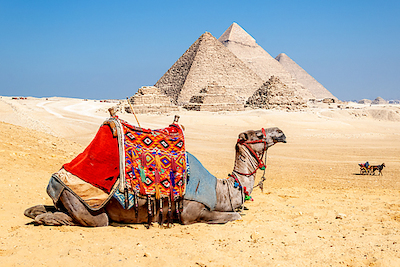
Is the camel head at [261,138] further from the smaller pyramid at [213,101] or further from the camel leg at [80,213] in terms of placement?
the smaller pyramid at [213,101]

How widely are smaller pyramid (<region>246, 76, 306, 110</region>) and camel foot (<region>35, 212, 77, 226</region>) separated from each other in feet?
159

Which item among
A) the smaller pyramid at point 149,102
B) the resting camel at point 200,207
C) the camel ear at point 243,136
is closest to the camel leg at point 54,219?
the resting camel at point 200,207

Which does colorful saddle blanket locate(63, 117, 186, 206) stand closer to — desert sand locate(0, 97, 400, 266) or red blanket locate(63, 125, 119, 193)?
red blanket locate(63, 125, 119, 193)

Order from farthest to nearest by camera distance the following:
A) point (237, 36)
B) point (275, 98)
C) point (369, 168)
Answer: point (237, 36)
point (275, 98)
point (369, 168)

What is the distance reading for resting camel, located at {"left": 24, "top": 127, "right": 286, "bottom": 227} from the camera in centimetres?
411

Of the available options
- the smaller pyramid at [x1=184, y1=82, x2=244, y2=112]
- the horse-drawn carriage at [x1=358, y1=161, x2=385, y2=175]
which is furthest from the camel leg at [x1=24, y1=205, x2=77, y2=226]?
the smaller pyramid at [x1=184, y1=82, x2=244, y2=112]

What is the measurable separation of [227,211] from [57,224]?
2056 mm

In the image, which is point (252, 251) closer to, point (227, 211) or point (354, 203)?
point (227, 211)

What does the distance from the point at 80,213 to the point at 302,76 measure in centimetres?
17640

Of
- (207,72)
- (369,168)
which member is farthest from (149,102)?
(207,72)

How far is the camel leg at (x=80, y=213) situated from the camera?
4047 mm

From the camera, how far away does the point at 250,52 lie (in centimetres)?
14800

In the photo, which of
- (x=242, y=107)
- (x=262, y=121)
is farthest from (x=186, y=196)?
(x=242, y=107)

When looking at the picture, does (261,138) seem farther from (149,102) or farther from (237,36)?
(237,36)
